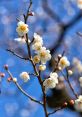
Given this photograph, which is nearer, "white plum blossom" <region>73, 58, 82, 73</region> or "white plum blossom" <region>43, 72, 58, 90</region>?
"white plum blossom" <region>43, 72, 58, 90</region>

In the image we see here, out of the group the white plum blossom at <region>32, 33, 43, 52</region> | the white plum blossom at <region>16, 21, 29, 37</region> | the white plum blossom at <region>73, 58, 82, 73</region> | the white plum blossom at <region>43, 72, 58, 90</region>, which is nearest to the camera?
the white plum blossom at <region>43, 72, 58, 90</region>

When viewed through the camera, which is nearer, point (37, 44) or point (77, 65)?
point (37, 44)

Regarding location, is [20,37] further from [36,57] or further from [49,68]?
[49,68]

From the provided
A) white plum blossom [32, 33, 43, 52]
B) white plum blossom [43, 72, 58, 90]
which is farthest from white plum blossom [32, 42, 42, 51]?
white plum blossom [43, 72, 58, 90]

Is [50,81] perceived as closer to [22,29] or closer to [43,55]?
[43,55]

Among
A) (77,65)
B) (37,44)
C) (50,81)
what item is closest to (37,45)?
(37,44)

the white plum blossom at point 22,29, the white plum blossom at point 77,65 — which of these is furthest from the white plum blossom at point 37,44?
the white plum blossom at point 77,65

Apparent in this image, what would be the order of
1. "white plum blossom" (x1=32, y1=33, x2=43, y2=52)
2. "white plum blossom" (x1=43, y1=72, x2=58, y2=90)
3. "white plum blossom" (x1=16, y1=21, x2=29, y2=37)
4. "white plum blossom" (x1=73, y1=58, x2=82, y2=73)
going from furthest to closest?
1. "white plum blossom" (x1=73, y1=58, x2=82, y2=73)
2. "white plum blossom" (x1=32, y1=33, x2=43, y2=52)
3. "white plum blossom" (x1=16, y1=21, x2=29, y2=37)
4. "white plum blossom" (x1=43, y1=72, x2=58, y2=90)

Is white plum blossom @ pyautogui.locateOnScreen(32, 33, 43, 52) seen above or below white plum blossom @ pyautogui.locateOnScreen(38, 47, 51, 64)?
above

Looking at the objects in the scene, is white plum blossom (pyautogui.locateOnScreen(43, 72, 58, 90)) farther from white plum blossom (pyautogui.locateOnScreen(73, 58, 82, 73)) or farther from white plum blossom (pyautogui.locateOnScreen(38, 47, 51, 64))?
white plum blossom (pyautogui.locateOnScreen(73, 58, 82, 73))

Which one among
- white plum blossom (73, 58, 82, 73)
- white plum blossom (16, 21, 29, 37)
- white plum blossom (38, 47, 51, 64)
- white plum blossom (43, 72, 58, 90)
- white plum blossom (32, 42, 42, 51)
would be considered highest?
white plum blossom (73, 58, 82, 73)

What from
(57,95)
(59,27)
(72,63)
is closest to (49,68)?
(57,95)
